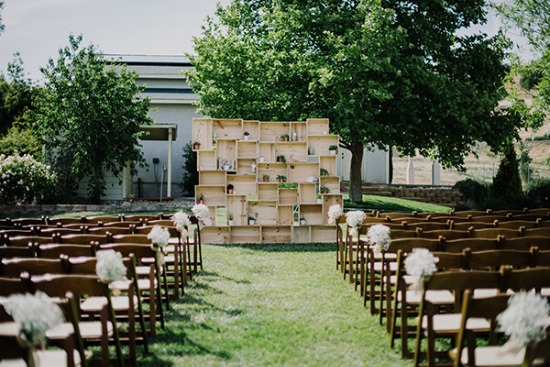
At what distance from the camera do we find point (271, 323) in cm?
722

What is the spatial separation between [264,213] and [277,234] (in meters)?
0.61

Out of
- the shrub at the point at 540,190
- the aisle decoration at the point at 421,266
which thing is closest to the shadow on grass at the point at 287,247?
the aisle decoration at the point at 421,266

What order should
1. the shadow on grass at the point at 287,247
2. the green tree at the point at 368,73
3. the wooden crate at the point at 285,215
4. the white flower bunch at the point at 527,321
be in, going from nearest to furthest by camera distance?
the white flower bunch at the point at 527,321 < the shadow on grass at the point at 287,247 < the wooden crate at the point at 285,215 < the green tree at the point at 368,73

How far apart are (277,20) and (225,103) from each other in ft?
11.3

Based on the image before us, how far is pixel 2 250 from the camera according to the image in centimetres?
672

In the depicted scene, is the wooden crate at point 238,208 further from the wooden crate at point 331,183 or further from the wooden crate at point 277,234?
the wooden crate at point 331,183

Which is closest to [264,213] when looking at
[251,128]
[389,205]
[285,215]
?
[285,215]

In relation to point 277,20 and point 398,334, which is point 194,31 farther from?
point 398,334

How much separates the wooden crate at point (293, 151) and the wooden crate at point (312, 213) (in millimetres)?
1177

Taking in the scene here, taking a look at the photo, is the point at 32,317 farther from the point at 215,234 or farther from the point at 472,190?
the point at 472,190

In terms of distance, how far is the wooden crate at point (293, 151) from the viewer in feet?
49.7

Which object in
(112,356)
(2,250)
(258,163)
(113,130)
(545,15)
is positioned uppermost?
(545,15)

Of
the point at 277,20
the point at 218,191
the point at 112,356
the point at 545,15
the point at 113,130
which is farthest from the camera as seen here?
the point at 113,130

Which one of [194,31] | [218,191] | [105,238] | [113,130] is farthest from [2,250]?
[194,31]
